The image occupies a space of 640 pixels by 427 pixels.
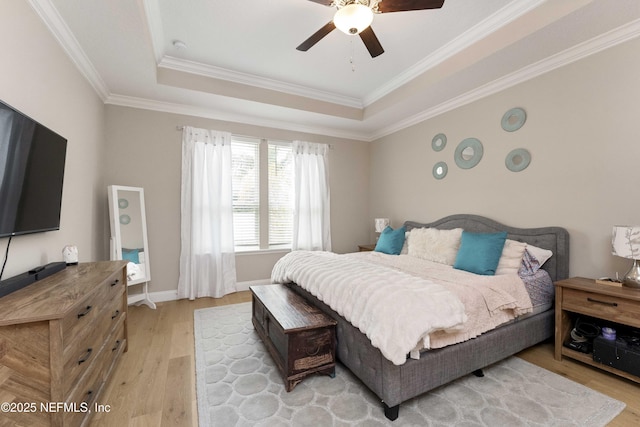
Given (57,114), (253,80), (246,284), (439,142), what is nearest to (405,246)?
(439,142)

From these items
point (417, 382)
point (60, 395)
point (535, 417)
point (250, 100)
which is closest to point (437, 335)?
point (417, 382)

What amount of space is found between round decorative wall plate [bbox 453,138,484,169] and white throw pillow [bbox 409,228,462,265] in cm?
88

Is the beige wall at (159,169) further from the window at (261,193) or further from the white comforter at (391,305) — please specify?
the white comforter at (391,305)

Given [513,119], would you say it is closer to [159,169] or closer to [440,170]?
[440,170]

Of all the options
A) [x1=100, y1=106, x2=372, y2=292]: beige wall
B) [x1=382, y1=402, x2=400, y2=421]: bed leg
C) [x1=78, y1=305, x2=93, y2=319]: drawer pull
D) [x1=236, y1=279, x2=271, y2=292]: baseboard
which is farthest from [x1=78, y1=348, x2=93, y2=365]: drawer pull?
[x1=236, y1=279, x2=271, y2=292]: baseboard

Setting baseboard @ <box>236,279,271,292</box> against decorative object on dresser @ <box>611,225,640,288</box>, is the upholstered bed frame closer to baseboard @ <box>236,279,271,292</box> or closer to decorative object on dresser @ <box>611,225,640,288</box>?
decorative object on dresser @ <box>611,225,640,288</box>

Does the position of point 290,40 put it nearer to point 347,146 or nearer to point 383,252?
point 347,146

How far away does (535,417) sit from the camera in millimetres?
1687

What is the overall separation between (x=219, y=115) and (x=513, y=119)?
3835 mm

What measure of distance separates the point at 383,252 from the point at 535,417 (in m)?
2.33

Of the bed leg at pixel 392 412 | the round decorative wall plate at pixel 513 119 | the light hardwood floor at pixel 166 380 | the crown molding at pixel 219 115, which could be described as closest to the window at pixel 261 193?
the crown molding at pixel 219 115

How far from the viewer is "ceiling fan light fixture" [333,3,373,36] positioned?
182 centimetres

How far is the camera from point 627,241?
203 centimetres

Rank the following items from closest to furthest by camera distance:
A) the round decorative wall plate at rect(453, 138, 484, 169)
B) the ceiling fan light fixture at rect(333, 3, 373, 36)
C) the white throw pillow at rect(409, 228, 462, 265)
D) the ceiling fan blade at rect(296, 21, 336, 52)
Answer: the ceiling fan light fixture at rect(333, 3, 373, 36) → the ceiling fan blade at rect(296, 21, 336, 52) → the white throw pillow at rect(409, 228, 462, 265) → the round decorative wall plate at rect(453, 138, 484, 169)
